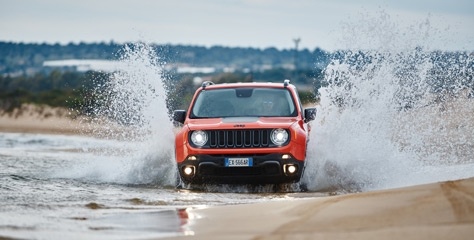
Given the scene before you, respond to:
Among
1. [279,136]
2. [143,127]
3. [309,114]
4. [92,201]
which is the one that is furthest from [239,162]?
[143,127]

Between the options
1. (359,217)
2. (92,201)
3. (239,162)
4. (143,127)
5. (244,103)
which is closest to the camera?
(359,217)

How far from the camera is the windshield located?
15641 mm

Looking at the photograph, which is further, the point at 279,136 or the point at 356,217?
the point at 279,136

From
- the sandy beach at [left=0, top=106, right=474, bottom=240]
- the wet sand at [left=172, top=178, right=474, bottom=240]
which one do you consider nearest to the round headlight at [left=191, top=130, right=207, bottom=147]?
the sandy beach at [left=0, top=106, right=474, bottom=240]

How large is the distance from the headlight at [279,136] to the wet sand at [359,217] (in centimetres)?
441

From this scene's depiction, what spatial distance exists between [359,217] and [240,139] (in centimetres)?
591

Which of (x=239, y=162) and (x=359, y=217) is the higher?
(x=359, y=217)

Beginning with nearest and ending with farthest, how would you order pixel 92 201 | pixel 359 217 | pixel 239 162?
pixel 359 217, pixel 92 201, pixel 239 162

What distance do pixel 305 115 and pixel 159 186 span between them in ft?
8.12

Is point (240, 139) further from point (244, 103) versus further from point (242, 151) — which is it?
point (244, 103)

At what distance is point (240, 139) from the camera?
14.6 meters

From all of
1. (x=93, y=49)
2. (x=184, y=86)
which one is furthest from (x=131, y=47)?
(x=93, y=49)

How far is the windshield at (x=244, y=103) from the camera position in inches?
616

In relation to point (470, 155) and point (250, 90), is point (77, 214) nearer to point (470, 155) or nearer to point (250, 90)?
point (250, 90)
